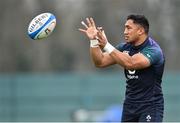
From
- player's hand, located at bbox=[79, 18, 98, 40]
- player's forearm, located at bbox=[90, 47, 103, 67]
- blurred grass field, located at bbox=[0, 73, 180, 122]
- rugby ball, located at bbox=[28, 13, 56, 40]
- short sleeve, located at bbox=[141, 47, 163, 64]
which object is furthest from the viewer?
blurred grass field, located at bbox=[0, 73, 180, 122]

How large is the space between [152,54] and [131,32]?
42cm

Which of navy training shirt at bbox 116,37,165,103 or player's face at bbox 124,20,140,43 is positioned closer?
navy training shirt at bbox 116,37,165,103

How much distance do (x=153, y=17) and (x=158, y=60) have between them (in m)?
12.1

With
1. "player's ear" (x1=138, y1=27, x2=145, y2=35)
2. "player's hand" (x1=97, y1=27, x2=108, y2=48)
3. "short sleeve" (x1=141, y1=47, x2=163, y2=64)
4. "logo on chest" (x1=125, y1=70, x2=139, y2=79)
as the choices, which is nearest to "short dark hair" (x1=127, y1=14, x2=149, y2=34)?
"player's ear" (x1=138, y1=27, x2=145, y2=35)

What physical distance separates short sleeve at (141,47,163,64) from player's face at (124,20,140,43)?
0.21 metres

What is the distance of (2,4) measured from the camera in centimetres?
2392

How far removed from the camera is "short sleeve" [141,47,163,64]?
872cm

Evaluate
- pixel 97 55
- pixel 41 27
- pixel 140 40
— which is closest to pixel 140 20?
pixel 140 40

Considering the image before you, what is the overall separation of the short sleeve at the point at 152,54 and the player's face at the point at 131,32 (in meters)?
0.21

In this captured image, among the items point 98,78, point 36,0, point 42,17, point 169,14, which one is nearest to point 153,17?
point 169,14

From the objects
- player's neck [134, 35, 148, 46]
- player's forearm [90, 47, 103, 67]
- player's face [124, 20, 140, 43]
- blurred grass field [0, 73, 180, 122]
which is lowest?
blurred grass field [0, 73, 180, 122]

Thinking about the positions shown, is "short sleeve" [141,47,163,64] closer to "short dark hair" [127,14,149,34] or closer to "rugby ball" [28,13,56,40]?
"short dark hair" [127,14,149,34]

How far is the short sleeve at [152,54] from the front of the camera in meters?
8.72

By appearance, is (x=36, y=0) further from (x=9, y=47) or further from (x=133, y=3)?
(x=9, y=47)
